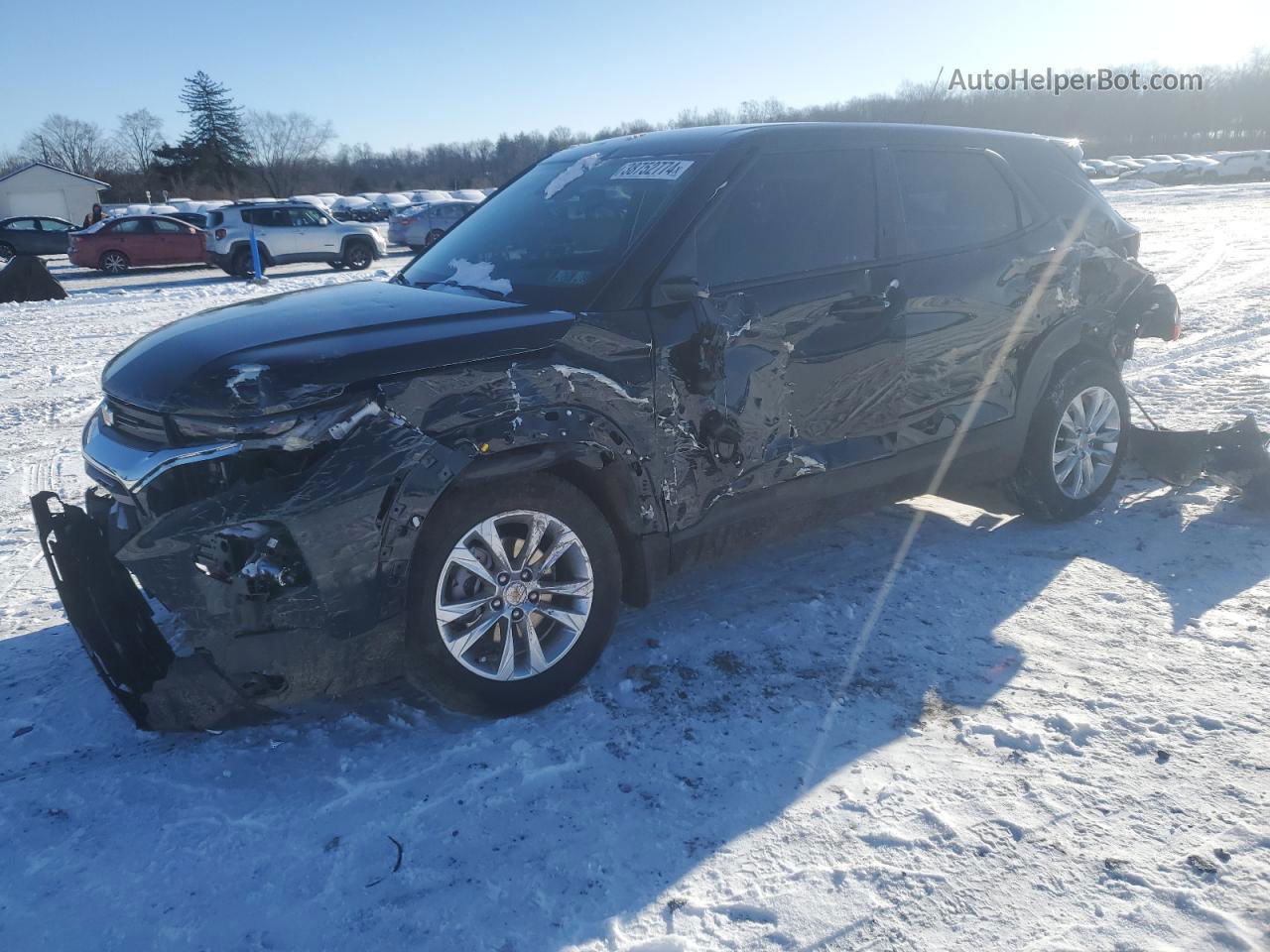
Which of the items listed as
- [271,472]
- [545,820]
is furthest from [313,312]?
[545,820]

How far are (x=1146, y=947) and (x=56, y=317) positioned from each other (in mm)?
15243

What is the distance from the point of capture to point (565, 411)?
125 inches

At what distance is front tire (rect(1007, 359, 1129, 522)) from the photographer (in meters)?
4.81

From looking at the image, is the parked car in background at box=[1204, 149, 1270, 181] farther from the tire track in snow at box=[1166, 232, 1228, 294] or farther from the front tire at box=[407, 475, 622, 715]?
the front tire at box=[407, 475, 622, 715]

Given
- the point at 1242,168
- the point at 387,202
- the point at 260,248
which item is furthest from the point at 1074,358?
the point at 1242,168

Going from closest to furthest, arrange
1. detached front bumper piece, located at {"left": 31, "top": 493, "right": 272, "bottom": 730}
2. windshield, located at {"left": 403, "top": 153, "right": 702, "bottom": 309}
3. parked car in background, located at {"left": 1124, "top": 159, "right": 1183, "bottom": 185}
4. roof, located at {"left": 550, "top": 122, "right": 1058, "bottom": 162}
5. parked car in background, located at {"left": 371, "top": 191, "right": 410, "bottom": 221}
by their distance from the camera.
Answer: detached front bumper piece, located at {"left": 31, "top": 493, "right": 272, "bottom": 730}
windshield, located at {"left": 403, "top": 153, "right": 702, "bottom": 309}
roof, located at {"left": 550, "top": 122, "right": 1058, "bottom": 162}
parked car in background, located at {"left": 371, "top": 191, "right": 410, "bottom": 221}
parked car in background, located at {"left": 1124, "top": 159, "right": 1183, "bottom": 185}

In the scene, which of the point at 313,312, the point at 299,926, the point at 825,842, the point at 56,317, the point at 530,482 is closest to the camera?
the point at 299,926

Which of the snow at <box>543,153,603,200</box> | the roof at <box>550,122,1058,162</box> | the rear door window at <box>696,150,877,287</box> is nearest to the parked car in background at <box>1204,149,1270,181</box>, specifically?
the roof at <box>550,122,1058,162</box>

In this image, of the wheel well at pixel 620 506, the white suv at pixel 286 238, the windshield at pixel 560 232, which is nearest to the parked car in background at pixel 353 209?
the white suv at pixel 286 238

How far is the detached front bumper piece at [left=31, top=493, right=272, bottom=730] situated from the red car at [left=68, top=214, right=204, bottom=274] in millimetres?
22182

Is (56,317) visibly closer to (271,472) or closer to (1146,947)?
(271,472)

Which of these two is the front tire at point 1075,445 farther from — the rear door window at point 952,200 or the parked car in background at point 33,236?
the parked car in background at point 33,236

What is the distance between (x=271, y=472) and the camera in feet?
9.20

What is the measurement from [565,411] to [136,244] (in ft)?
76.7
